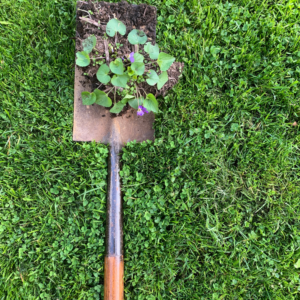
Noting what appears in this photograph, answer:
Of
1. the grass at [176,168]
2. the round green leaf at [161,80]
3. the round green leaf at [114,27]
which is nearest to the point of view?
the round green leaf at [114,27]

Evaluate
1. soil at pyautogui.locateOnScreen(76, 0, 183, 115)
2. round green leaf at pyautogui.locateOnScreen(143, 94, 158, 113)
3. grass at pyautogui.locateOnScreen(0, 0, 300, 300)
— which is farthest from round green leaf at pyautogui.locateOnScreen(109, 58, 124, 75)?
grass at pyautogui.locateOnScreen(0, 0, 300, 300)

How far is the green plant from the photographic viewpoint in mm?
1565

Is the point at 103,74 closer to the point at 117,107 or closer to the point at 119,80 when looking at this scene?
the point at 119,80

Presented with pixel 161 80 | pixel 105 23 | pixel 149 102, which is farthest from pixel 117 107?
pixel 105 23

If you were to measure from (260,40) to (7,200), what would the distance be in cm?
235

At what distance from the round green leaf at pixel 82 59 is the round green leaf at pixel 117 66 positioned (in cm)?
16

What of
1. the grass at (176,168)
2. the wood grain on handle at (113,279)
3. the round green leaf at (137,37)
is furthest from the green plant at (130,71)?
the wood grain on handle at (113,279)

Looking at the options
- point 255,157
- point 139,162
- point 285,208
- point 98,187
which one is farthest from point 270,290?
point 98,187

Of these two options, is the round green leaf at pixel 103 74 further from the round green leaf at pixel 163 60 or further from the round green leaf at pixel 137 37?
the round green leaf at pixel 163 60

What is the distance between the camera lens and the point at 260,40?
202 cm

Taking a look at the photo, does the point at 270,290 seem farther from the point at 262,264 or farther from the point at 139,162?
the point at 139,162

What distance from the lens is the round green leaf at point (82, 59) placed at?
1552 mm

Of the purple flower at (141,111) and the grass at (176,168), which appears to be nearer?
the purple flower at (141,111)

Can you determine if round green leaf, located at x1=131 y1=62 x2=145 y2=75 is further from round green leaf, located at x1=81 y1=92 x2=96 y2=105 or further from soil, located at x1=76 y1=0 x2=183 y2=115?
round green leaf, located at x1=81 y1=92 x2=96 y2=105
